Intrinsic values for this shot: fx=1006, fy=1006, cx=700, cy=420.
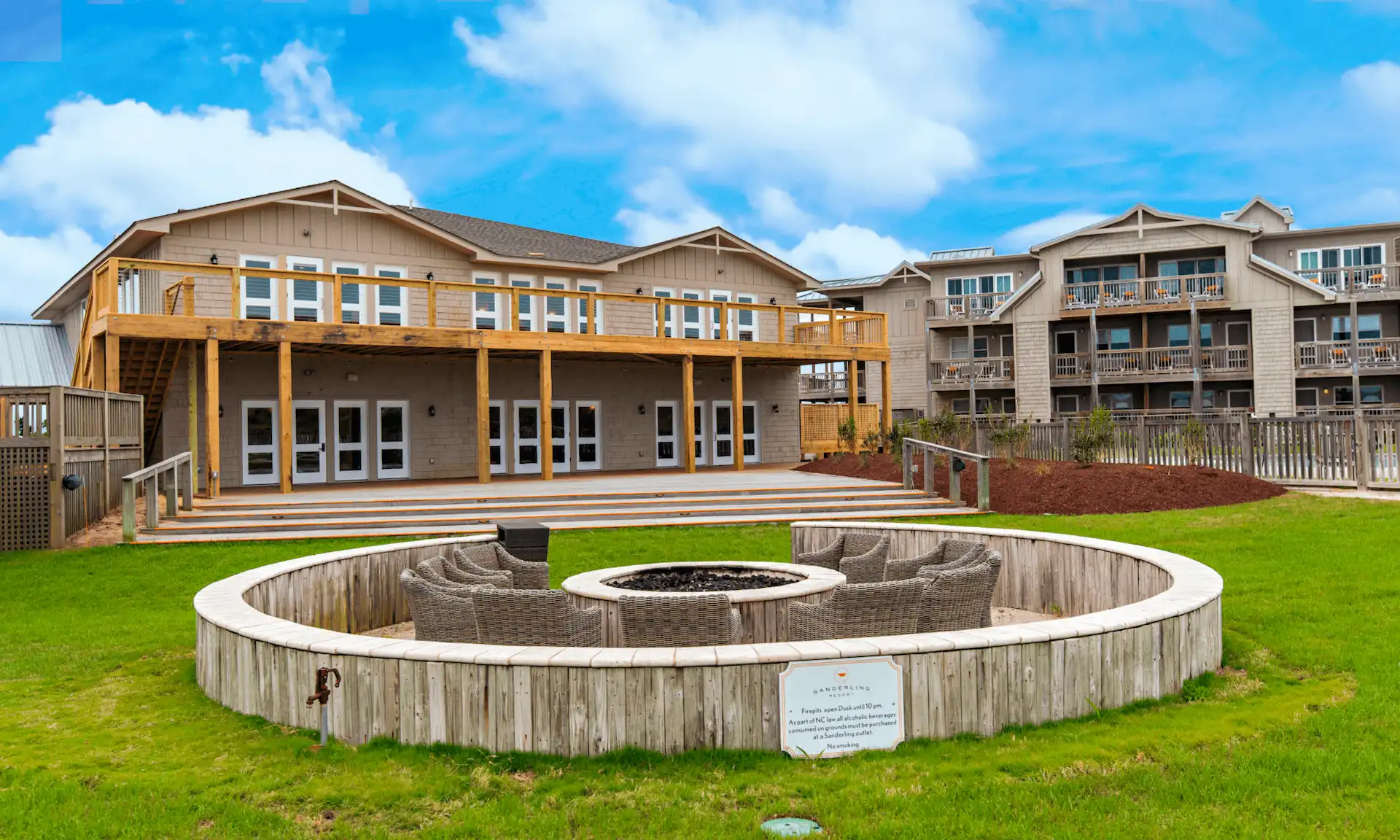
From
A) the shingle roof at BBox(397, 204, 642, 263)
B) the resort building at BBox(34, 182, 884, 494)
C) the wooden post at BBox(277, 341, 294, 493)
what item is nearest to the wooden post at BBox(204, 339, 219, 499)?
the resort building at BBox(34, 182, 884, 494)

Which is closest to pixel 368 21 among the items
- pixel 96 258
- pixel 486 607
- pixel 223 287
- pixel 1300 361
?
pixel 96 258

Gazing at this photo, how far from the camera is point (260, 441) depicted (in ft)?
67.3

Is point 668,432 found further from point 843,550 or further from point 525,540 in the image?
point 843,550

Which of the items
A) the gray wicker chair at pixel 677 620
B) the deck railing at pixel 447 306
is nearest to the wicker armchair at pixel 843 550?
the gray wicker chair at pixel 677 620

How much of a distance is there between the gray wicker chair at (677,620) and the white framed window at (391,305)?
16.5 metres

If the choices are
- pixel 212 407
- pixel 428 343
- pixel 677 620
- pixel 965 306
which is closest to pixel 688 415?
pixel 428 343

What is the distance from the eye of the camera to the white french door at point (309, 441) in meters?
21.0

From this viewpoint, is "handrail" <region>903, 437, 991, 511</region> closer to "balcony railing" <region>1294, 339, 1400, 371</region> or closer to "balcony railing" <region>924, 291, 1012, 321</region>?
"balcony railing" <region>924, 291, 1012, 321</region>

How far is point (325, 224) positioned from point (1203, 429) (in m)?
18.2

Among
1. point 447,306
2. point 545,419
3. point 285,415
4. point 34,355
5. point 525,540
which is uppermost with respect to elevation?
point 447,306

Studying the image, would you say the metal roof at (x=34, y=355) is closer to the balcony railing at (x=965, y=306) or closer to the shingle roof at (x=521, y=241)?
the shingle roof at (x=521, y=241)

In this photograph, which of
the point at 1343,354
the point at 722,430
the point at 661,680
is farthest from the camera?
the point at 1343,354

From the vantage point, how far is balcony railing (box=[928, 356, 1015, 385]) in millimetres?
36562

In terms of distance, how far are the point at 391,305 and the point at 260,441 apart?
12.7 feet
